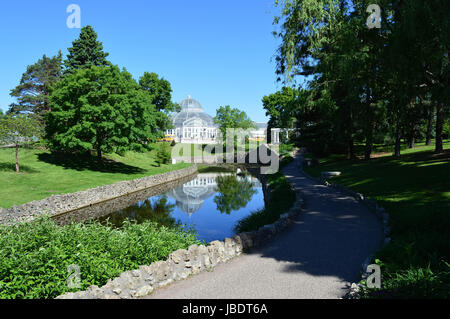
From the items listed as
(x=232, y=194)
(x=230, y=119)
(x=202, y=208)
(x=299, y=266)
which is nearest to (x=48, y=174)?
(x=202, y=208)

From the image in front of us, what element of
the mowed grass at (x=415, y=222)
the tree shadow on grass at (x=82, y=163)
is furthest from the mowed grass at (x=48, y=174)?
the mowed grass at (x=415, y=222)

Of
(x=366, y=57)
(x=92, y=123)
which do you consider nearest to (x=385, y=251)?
(x=366, y=57)

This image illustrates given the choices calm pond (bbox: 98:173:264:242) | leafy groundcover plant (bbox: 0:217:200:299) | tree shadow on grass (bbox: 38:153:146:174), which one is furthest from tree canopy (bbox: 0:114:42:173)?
leafy groundcover plant (bbox: 0:217:200:299)

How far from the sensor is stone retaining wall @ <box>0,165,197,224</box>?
16.7m

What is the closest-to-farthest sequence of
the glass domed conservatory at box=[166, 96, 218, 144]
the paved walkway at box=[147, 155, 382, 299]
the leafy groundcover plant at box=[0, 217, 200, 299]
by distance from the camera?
the leafy groundcover plant at box=[0, 217, 200, 299] → the paved walkway at box=[147, 155, 382, 299] → the glass domed conservatory at box=[166, 96, 218, 144]

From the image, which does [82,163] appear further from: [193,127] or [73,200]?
[193,127]

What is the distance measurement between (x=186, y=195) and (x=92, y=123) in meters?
11.8

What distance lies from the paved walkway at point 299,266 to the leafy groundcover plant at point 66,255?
1311mm

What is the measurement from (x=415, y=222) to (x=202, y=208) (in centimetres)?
1440

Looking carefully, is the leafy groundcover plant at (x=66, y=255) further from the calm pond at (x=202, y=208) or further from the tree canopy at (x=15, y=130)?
the tree canopy at (x=15, y=130)

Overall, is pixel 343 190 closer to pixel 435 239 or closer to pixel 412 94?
pixel 412 94

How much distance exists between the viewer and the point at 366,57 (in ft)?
48.3

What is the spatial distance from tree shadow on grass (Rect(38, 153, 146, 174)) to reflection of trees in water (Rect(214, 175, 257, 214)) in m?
10.7

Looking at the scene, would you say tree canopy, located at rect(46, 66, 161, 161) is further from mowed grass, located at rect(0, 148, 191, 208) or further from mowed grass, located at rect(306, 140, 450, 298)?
mowed grass, located at rect(306, 140, 450, 298)
